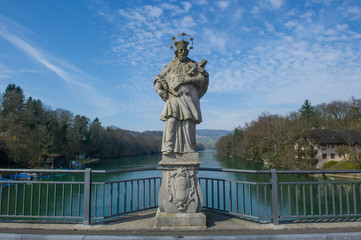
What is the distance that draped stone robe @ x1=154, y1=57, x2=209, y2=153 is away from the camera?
4.86 m

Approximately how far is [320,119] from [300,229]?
4924 cm

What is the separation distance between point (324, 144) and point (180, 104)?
127 ft

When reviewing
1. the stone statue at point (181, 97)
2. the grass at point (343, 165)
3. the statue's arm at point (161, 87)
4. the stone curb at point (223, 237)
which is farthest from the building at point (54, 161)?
the stone statue at point (181, 97)

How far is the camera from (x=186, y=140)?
4.87m

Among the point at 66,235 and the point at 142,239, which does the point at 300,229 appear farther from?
the point at 66,235

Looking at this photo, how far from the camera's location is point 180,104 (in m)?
4.93

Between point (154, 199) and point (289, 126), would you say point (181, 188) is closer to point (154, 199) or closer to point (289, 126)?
point (154, 199)

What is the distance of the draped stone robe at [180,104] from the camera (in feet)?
15.9

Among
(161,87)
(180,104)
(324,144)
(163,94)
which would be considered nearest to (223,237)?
(180,104)

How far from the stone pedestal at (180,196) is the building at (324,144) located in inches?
1372

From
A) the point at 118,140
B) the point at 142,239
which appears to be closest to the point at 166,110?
the point at 142,239

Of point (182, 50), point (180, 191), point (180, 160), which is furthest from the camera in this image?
point (182, 50)

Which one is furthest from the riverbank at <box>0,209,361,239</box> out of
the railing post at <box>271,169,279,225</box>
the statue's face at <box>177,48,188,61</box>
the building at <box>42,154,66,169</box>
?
the building at <box>42,154,66,169</box>

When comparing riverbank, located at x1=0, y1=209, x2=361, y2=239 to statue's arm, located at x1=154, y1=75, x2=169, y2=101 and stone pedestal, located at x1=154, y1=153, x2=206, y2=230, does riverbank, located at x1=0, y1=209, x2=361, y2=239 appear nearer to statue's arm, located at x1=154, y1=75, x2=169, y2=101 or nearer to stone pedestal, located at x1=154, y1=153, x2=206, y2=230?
stone pedestal, located at x1=154, y1=153, x2=206, y2=230
